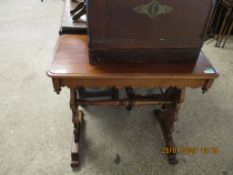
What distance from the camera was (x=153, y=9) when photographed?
850 millimetres

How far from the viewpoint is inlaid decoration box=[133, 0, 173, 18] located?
0.84 metres

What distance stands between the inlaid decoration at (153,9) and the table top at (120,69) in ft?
0.80

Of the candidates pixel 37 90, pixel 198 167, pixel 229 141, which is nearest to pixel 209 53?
pixel 229 141

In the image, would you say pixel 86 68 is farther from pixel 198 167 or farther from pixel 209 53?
pixel 209 53

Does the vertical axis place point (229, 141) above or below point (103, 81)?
below

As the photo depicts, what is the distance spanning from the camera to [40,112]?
65.5 inches

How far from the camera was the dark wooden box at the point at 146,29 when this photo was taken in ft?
2.76

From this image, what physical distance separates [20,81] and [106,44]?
1338 mm

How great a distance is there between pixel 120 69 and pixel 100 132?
72 centimetres

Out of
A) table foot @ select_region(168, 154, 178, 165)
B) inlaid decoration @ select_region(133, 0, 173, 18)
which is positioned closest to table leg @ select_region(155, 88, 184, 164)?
table foot @ select_region(168, 154, 178, 165)

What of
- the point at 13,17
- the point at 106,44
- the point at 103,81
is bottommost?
the point at 13,17

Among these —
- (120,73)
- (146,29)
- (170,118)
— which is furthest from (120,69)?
(170,118)

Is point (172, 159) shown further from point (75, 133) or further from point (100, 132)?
point (75, 133)

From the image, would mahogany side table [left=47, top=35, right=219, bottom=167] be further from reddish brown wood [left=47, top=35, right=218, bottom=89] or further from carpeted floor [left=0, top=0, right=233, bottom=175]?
carpeted floor [left=0, top=0, right=233, bottom=175]
